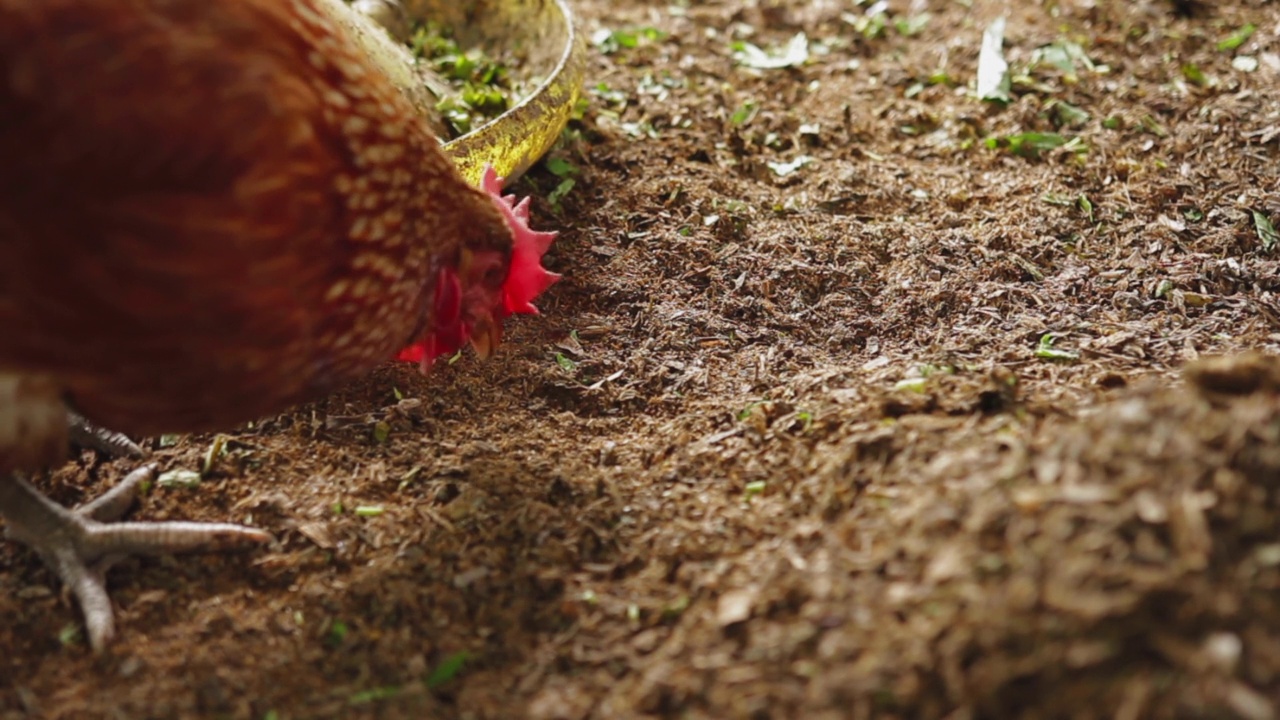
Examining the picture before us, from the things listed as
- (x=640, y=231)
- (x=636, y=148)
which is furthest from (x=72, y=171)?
(x=636, y=148)

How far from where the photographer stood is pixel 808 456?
2.31 meters

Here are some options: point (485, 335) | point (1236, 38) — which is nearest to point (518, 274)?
point (485, 335)

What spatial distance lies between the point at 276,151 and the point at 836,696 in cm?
134

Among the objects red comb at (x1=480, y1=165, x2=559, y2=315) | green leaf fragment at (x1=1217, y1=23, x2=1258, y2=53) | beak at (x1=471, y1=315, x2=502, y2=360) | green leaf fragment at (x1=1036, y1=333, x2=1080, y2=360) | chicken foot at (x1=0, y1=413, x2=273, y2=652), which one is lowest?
chicken foot at (x1=0, y1=413, x2=273, y2=652)

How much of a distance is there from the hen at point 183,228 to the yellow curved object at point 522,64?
2.46 ft

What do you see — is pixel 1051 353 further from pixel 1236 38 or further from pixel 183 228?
pixel 1236 38

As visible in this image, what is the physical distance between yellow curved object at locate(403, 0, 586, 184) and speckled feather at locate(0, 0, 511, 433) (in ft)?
2.87

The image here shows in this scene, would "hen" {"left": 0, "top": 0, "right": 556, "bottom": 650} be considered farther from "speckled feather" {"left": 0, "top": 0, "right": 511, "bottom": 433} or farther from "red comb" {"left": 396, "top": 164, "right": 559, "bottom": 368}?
"red comb" {"left": 396, "top": 164, "right": 559, "bottom": 368}

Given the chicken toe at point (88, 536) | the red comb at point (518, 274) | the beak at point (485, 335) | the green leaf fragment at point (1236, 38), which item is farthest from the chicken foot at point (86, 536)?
the green leaf fragment at point (1236, 38)

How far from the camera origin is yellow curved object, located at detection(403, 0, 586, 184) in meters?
3.04

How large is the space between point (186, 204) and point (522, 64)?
234 cm

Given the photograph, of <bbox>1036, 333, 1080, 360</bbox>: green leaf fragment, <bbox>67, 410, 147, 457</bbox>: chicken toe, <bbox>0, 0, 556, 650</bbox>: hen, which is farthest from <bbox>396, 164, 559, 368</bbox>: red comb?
<bbox>1036, 333, 1080, 360</bbox>: green leaf fragment

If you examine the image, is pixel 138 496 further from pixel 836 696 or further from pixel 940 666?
pixel 940 666

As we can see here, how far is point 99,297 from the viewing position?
1.79 metres
